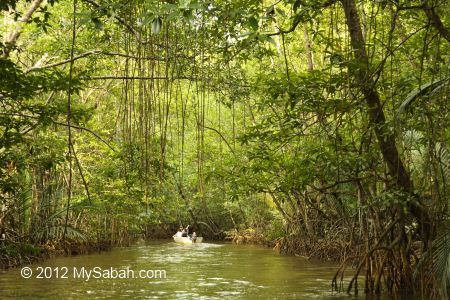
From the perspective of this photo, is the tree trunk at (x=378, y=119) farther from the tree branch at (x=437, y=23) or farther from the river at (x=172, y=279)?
the river at (x=172, y=279)

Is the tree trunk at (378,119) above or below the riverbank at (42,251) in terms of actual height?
above

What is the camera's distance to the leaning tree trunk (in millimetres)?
5719

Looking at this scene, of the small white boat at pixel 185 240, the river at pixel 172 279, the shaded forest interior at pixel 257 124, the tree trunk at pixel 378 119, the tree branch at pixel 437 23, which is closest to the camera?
the tree branch at pixel 437 23

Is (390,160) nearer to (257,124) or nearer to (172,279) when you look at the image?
(257,124)

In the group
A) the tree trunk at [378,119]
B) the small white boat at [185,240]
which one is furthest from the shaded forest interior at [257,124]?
the small white boat at [185,240]

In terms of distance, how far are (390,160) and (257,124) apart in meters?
1.58

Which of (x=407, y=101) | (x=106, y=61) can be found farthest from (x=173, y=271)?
(x=407, y=101)

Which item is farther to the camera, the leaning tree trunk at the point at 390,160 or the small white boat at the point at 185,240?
the small white boat at the point at 185,240

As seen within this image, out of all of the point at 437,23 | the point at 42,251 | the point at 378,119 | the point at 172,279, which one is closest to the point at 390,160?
the point at 378,119

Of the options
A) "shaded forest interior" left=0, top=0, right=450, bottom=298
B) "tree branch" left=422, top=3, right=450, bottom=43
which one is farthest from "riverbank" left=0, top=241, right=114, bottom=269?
"tree branch" left=422, top=3, right=450, bottom=43

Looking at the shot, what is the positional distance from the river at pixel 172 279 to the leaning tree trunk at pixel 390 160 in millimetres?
898

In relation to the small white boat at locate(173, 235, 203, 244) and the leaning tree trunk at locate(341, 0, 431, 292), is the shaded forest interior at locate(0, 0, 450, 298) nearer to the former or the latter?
the leaning tree trunk at locate(341, 0, 431, 292)

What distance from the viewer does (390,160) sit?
627 cm

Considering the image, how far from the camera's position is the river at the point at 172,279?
24.9ft
